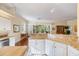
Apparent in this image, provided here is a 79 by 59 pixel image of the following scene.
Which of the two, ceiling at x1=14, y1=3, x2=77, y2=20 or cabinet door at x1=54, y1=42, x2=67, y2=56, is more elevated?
ceiling at x1=14, y1=3, x2=77, y2=20

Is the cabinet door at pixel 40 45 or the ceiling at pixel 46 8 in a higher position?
the ceiling at pixel 46 8

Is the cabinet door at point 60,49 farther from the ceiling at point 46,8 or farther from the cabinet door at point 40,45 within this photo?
the ceiling at point 46,8

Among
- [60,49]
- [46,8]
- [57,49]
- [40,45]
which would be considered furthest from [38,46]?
[46,8]

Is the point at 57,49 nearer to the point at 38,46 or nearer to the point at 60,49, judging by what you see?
the point at 60,49

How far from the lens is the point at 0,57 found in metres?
1.65

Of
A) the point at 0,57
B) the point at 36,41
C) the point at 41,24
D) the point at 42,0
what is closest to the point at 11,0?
the point at 42,0

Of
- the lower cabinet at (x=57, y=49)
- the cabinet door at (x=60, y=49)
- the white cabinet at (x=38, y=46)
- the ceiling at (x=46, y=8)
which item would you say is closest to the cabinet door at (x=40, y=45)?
the white cabinet at (x=38, y=46)

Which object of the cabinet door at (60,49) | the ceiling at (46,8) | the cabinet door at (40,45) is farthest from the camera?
the ceiling at (46,8)

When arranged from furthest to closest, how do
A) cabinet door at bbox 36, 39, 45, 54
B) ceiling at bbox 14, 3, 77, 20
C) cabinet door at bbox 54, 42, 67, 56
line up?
1. ceiling at bbox 14, 3, 77, 20
2. cabinet door at bbox 36, 39, 45, 54
3. cabinet door at bbox 54, 42, 67, 56

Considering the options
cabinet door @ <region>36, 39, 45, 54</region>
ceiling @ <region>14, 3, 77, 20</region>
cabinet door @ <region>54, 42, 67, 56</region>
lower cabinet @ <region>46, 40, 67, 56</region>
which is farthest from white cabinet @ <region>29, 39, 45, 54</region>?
ceiling @ <region>14, 3, 77, 20</region>

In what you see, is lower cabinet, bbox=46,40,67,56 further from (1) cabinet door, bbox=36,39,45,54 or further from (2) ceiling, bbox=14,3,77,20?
(2) ceiling, bbox=14,3,77,20

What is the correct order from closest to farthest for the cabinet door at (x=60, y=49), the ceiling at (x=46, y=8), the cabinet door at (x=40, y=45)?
the cabinet door at (x=60, y=49) < the cabinet door at (x=40, y=45) < the ceiling at (x=46, y=8)

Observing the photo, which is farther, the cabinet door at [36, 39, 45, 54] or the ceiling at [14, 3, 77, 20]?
the ceiling at [14, 3, 77, 20]

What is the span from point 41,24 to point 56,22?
141 cm
